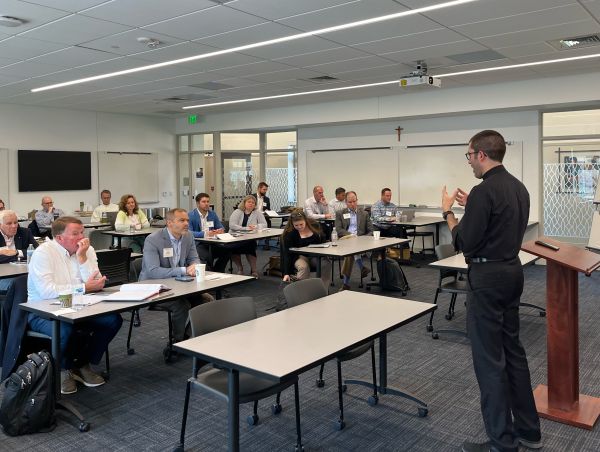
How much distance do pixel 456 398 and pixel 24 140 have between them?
10.2 meters

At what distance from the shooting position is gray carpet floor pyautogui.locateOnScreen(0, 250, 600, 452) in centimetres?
312

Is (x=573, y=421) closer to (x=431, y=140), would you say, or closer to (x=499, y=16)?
(x=499, y=16)

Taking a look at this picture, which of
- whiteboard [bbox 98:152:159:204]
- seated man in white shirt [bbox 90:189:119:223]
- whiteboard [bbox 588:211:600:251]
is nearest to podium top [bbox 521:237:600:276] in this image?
whiteboard [bbox 588:211:600:251]

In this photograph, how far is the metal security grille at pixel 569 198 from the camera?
29.1 ft

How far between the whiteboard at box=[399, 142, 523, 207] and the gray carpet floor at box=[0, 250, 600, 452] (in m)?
5.20

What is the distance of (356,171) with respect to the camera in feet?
37.0

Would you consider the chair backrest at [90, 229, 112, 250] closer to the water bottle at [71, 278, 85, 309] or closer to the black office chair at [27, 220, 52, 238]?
the black office chair at [27, 220, 52, 238]

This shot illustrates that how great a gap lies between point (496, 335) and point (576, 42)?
478 centimetres

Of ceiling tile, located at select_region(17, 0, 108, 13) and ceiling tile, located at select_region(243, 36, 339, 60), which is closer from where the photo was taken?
ceiling tile, located at select_region(17, 0, 108, 13)

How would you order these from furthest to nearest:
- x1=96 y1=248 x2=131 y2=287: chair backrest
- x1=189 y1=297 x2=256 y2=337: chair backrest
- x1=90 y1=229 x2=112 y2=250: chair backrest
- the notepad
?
x1=90 y1=229 x2=112 y2=250: chair backrest < x1=96 y1=248 x2=131 y2=287: chair backrest < the notepad < x1=189 y1=297 x2=256 y2=337: chair backrest

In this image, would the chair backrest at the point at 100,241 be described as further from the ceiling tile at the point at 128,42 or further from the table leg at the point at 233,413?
the table leg at the point at 233,413

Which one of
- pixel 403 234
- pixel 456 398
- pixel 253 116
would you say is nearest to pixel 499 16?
pixel 456 398

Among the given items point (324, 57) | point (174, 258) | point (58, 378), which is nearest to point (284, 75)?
point (324, 57)

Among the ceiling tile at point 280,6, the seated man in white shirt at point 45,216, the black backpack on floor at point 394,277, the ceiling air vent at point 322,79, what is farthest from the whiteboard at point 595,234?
the seated man in white shirt at point 45,216
